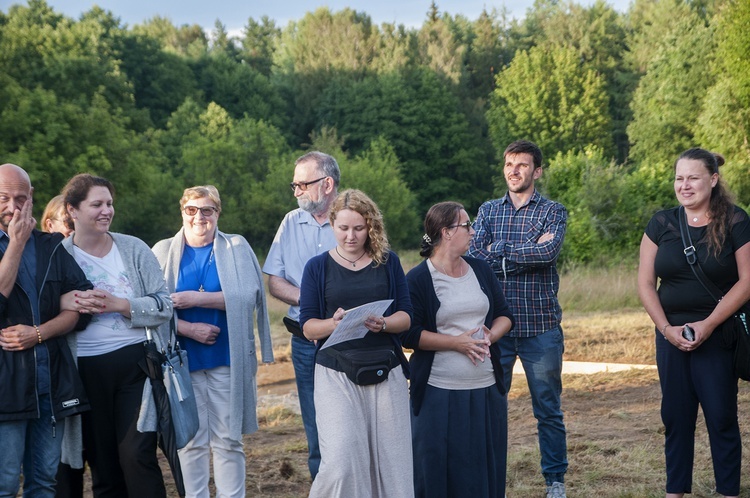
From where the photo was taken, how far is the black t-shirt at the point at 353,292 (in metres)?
4.94

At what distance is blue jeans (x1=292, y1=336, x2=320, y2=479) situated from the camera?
582 centimetres

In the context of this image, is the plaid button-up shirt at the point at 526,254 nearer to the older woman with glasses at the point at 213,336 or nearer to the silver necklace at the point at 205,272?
the older woman with glasses at the point at 213,336

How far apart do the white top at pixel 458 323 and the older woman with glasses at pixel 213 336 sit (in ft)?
4.27

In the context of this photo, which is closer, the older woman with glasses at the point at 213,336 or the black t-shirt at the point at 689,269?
the black t-shirt at the point at 689,269

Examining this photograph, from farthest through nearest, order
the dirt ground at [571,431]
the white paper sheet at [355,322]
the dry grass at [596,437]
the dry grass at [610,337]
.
→ the dry grass at [610,337]
the dirt ground at [571,431]
the dry grass at [596,437]
the white paper sheet at [355,322]

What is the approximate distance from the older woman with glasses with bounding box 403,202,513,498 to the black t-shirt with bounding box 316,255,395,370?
311 mm

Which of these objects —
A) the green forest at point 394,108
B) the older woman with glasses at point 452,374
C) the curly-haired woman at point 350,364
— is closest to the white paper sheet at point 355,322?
the curly-haired woman at point 350,364

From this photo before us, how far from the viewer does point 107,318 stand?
5219 millimetres

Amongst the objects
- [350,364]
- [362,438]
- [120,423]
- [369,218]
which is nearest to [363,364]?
[350,364]

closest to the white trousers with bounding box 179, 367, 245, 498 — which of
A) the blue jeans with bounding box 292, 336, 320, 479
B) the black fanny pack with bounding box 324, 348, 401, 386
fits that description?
the blue jeans with bounding box 292, 336, 320, 479

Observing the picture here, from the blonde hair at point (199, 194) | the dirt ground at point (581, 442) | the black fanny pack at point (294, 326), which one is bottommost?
the dirt ground at point (581, 442)

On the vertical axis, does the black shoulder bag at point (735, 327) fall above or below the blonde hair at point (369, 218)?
below

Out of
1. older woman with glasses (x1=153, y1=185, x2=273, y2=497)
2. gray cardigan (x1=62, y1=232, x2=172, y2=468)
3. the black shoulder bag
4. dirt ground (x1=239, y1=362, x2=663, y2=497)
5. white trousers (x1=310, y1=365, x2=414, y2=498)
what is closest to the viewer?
white trousers (x1=310, y1=365, x2=414, y2=498)

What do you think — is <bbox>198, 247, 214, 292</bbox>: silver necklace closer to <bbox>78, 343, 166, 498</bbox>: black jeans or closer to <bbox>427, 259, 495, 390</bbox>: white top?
<bbox>78, 343, 166, 498</bbox>: black jeans
